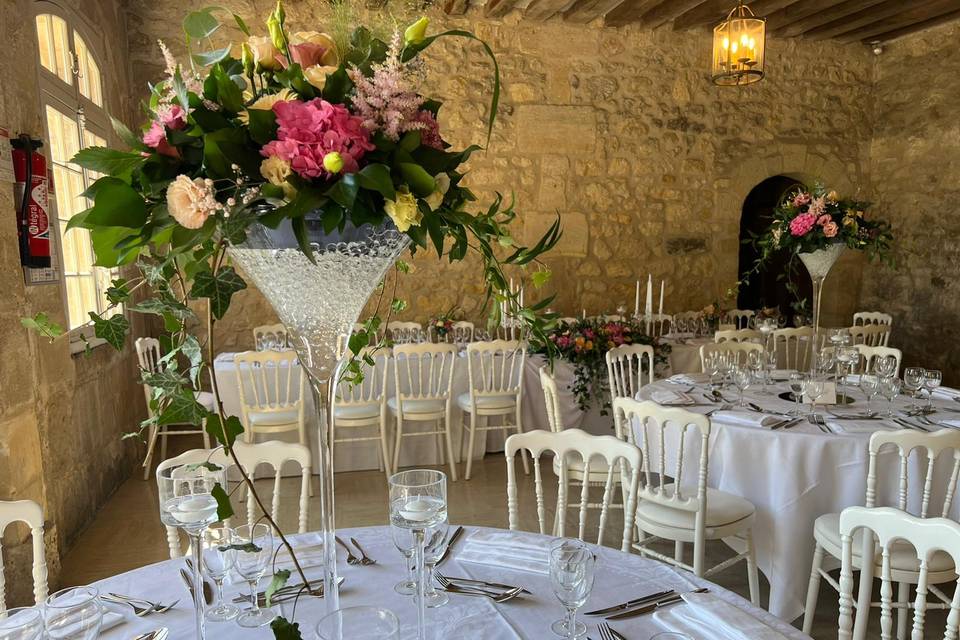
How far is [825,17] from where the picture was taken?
18.8 ft

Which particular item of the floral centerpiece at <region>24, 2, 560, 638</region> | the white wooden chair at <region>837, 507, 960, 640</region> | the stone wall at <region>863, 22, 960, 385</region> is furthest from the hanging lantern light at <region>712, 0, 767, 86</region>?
the floral centerpiece at <region>24, 2, 560, 638</region>

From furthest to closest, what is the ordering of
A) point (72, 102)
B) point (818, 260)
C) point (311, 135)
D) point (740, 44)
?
point (818, 260) < point (740, 44) < point (72, 102) < point (311, 135)

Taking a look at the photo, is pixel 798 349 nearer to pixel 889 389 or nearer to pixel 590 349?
pixel 590 349

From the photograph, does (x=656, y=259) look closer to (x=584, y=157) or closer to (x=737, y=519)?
(x=584, y=157)

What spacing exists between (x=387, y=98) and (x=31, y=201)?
256 cm

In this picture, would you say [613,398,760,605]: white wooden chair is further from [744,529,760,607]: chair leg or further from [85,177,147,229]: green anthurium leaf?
[85,177,147,229]: green anthurium leaf

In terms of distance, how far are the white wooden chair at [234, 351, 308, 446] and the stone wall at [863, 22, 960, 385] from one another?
224 inches

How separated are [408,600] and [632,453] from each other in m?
0.86

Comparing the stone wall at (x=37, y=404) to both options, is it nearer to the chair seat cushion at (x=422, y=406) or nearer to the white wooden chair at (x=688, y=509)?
the chair seat cushion at (x=422, y=406)

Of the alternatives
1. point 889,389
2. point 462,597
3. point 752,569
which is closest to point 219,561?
point 462,597

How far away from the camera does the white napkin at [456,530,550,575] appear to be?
1.41 m

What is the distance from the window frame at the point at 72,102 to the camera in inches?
125

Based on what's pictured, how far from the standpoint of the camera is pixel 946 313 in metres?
5.81

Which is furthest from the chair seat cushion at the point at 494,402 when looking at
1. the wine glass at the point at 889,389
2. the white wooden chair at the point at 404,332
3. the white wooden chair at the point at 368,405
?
the wine glass at the point at 889,389
